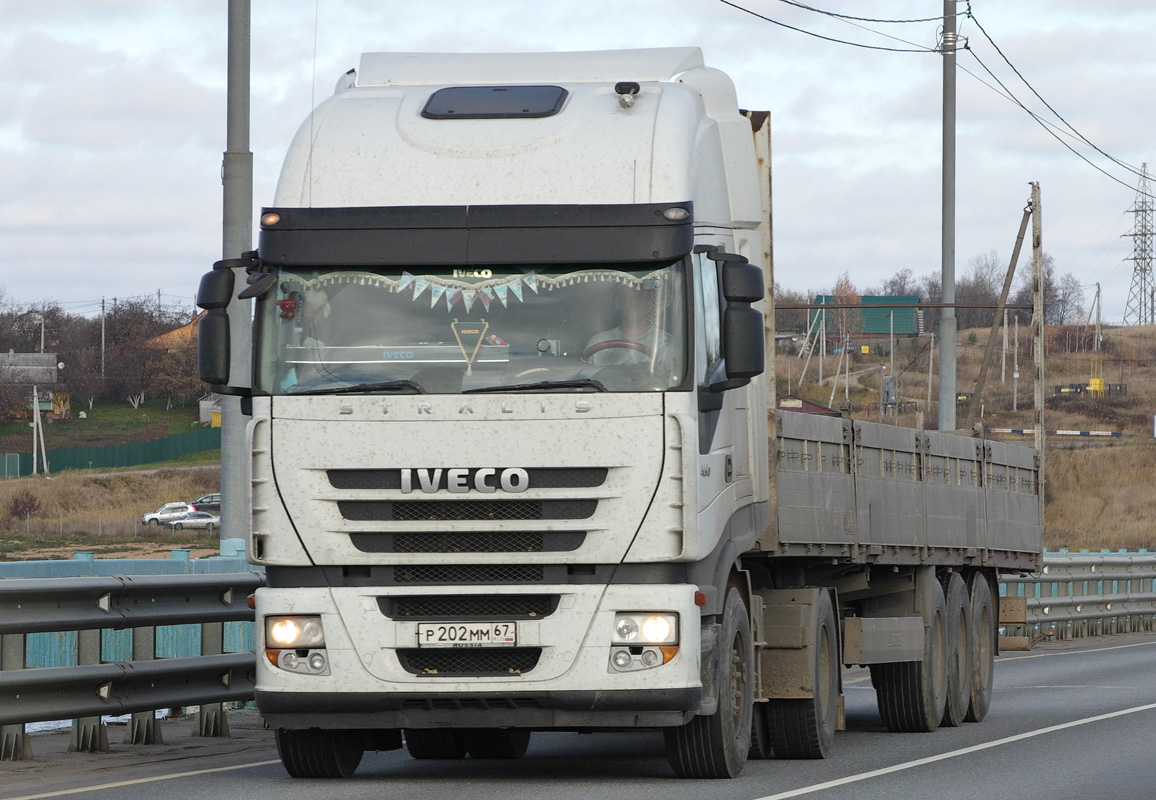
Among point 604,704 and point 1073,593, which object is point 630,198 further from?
point 1073,593

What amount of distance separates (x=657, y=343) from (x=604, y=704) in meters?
1.83

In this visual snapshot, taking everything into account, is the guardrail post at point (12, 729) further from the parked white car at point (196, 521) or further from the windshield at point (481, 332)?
the parked white car at point (196, 521)

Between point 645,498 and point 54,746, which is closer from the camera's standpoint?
A: point 645,498

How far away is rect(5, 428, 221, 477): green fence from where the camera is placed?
303 feet

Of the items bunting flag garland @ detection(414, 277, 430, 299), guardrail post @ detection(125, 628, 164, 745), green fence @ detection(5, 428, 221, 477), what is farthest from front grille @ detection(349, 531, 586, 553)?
green fence @ detection(5, 428, 221, 477)

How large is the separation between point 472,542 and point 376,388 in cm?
92

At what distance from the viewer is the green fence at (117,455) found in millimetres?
92312

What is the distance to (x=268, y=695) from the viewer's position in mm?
9188

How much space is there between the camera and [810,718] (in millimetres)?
11578

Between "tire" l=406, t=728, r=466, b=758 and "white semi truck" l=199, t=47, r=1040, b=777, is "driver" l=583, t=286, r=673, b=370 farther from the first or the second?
"tire" l=406, t=728, r=466, b=758

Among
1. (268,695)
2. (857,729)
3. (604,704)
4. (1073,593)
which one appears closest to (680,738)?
(604,704)

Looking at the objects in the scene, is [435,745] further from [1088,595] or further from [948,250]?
[1088,595]

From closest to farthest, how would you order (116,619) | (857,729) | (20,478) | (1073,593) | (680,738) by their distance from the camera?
(680,738)
(116,619)
(857,729)
(1073,593)
(20,478)

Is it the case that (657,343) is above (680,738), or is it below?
above
